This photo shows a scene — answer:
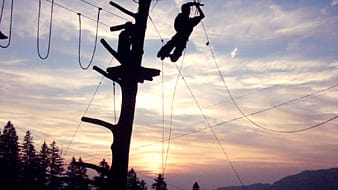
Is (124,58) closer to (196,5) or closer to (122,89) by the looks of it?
(122,89)

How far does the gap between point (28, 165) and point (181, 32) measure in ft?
176

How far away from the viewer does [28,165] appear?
62594 millimetres

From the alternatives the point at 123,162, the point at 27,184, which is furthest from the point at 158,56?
the point at 27,184

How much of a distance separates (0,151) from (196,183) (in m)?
34.0

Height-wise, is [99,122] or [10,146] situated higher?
[10,146]

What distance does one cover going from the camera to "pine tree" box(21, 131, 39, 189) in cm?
5791

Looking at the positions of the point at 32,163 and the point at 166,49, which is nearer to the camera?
the point at 166,49

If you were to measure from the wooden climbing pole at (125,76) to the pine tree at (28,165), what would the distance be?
4607 centimetres

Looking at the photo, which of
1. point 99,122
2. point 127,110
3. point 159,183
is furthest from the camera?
point 159,183

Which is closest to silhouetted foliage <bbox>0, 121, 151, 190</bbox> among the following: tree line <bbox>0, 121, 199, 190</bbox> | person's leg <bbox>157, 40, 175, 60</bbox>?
tree line <bbox>0, 121, 199, 190</bbox>

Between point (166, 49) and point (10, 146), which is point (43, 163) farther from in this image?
point (166, 49)

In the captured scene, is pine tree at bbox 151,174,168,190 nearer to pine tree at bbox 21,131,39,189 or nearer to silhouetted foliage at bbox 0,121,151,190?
silhouetted foliage at bbox 0,121,151,190

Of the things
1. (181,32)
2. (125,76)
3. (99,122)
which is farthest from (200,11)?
(99,122)

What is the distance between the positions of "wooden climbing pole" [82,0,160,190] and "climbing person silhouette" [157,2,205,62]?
1.66 meters
